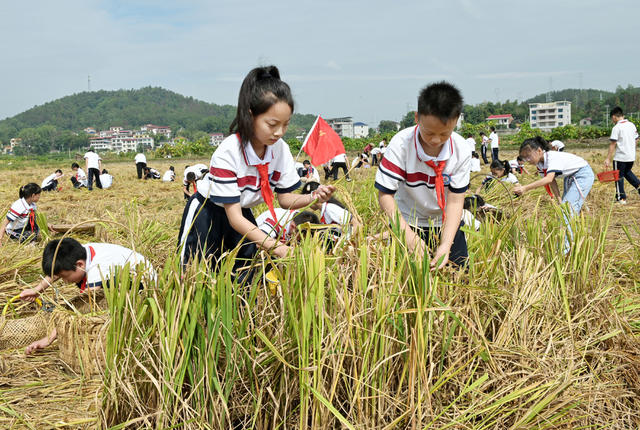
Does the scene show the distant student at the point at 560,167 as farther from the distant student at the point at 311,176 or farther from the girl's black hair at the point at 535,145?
the distant student at the point at 311,176

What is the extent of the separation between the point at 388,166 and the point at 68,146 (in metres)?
120

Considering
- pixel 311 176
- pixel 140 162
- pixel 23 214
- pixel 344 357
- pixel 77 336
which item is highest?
pixel 140 162

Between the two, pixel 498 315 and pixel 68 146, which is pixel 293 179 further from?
pixel 68 146

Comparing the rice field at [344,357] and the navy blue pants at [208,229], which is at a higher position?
the navy blue pants at [208,229]

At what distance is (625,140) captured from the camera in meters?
7.09

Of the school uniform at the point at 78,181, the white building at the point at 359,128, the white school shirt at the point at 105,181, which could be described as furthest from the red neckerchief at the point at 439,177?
the white building at the point at 359,128

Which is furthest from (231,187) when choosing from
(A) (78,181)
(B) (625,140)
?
(A) (78,181)

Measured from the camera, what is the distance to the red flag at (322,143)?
4.47 metres

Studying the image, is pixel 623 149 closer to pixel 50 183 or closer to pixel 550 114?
pixel 50 183

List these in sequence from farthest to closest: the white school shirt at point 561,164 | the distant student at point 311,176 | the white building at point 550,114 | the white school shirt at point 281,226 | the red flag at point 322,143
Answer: the white building at point 550,114 < the white school shirt at point 561,164 < the red flag at point 322,143 < the distant student at point 311,176 < the white school shirt at point 281,226

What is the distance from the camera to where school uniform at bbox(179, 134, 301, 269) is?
2.10 metres

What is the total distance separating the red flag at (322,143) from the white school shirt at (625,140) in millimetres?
4632

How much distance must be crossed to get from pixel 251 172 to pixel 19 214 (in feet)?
13.9

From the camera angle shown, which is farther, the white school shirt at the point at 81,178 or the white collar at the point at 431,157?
the white school shirt at the point at 81,178
